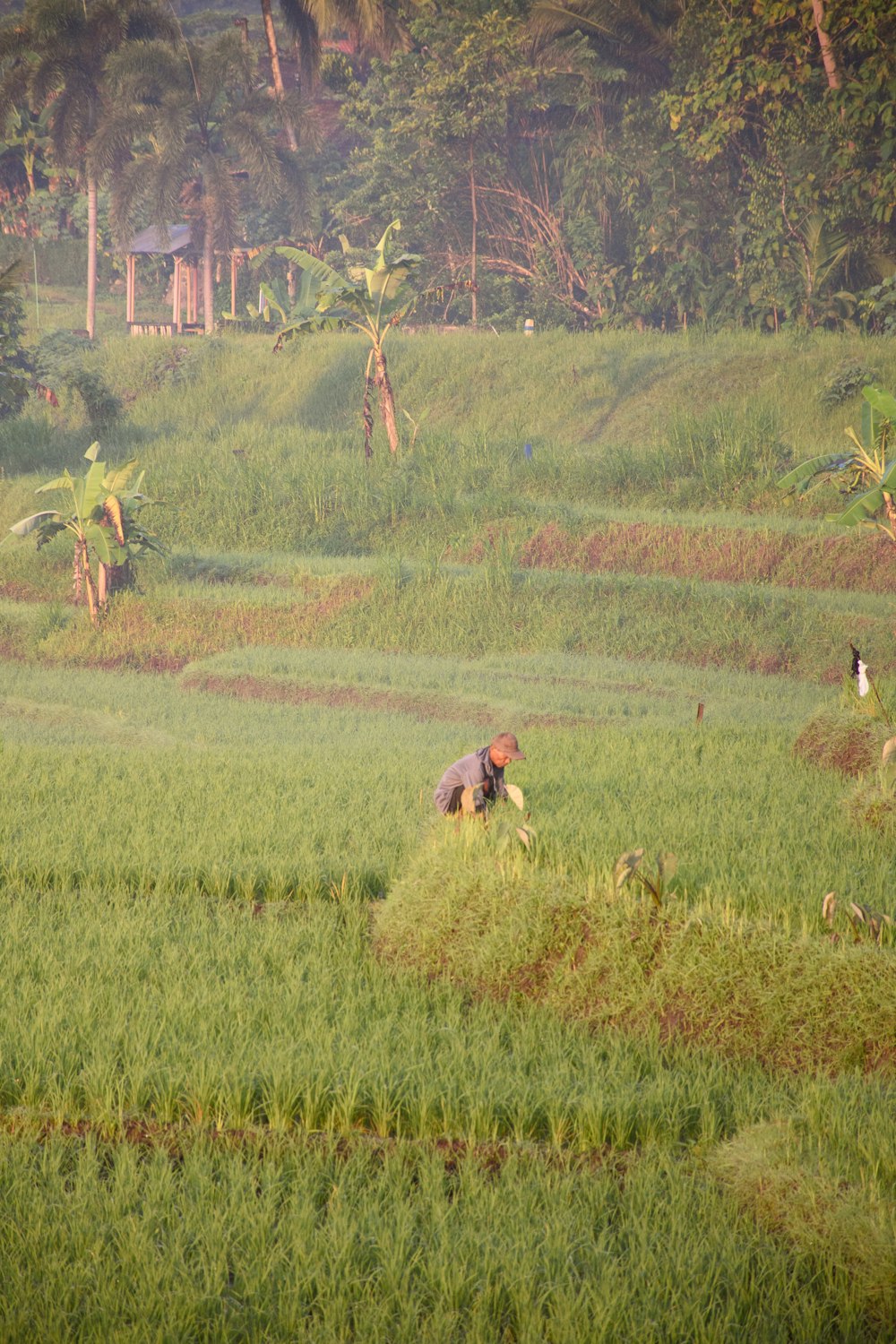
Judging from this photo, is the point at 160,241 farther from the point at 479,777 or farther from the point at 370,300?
the point at 479,777

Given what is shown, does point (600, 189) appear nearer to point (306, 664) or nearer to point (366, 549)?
point (366, 549)

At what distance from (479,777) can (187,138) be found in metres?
25.9

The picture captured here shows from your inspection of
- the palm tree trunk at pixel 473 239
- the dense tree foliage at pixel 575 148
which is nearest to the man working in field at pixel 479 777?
the dense tree foliage at pixel 575 148

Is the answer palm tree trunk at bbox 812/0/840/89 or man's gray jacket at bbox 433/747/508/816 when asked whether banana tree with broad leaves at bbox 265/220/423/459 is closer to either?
palm tree trunk at bbox 812/0/840/89

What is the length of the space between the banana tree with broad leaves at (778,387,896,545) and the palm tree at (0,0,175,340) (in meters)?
20.2

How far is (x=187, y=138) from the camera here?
2858 cm

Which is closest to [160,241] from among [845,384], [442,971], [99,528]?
[845,384]

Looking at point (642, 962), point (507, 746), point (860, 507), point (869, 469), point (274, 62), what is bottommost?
point (642, 962)

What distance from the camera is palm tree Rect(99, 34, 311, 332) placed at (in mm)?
27109

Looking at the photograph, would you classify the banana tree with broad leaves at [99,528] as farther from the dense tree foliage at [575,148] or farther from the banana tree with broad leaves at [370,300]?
the dense tree foliage at [575,148]

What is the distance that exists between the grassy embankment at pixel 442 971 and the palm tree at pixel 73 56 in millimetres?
17557

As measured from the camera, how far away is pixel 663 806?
24.5 feet

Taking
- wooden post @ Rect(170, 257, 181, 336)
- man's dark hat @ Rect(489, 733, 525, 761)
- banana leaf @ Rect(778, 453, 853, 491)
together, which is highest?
wooden post @ Rect(170, 257, 181, 336)

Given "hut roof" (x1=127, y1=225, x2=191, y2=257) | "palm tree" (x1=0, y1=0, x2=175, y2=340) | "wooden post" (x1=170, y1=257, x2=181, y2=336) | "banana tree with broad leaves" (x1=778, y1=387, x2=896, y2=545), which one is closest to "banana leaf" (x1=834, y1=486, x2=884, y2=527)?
"banana tree with broad leaves" (x1=778, y1=387, x2=896, y2=545)
